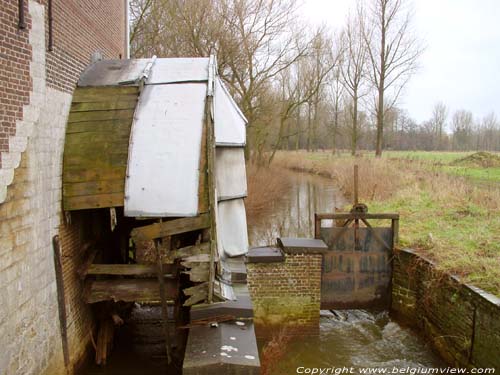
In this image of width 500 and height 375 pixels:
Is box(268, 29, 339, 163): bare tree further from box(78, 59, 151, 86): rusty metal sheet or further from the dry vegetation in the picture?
box(78, 59, 151, 86): rusty metal sheet

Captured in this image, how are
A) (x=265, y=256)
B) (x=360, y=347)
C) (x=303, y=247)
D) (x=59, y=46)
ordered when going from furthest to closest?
(x=303, y=247) → (x=265, y=256) → (x=360, y=347) → (x=59, y=46)

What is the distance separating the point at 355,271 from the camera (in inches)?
406

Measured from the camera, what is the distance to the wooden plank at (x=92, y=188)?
6707 millimetres

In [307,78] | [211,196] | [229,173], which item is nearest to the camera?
[211,196]

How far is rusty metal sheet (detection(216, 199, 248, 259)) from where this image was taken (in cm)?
795

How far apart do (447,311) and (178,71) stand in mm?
6268

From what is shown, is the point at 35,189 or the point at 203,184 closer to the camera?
the point at 35,189

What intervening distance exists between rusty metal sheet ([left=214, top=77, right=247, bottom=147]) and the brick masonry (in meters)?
2.29

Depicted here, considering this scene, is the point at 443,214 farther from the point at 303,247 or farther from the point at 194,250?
the point at 194,250

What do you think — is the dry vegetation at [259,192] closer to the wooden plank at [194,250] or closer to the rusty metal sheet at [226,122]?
the rusty metal sheet at [226,122]

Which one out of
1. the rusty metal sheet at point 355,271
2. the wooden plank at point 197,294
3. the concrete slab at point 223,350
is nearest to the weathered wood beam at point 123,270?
the wooden plank at point 197,294

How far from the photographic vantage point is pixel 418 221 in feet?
41.0

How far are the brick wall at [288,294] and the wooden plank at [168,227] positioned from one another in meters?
2.92

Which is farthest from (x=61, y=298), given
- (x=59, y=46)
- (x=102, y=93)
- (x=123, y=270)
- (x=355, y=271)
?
(x=355, y=271)
